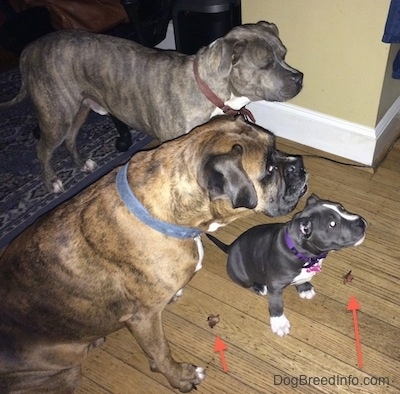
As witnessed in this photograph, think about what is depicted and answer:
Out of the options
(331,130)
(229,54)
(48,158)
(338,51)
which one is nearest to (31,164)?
(48,158)

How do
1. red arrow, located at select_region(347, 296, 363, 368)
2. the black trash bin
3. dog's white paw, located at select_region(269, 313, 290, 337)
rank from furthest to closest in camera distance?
the black trash bin < dog's white paw, located at select_region(269, 313, 290, 337) < red arrow, located at select_region(347, 296, 363, 368)

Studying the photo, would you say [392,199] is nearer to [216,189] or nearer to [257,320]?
[257,320]

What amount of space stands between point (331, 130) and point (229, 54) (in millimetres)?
1181

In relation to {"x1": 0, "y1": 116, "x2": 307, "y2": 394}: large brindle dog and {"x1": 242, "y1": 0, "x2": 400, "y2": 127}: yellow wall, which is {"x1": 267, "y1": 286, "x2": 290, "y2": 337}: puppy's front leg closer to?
{"x1": 0, "y1": 116, "x2": 307, "y2": 394}: large brindle dog

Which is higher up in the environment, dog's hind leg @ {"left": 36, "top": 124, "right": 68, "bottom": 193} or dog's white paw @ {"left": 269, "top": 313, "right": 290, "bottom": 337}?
dog's hind leg @ {"left": 36, "top": 124, "right": 68, "bottom": 193}

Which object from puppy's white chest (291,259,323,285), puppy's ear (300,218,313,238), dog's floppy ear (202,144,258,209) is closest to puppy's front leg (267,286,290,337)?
puppy's white chest (291,259,323,285)

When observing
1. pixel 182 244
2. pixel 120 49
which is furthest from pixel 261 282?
pixel 120 49

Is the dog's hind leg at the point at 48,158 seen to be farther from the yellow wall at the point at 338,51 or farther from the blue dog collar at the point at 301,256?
the blue dog collar at the point at 301,256

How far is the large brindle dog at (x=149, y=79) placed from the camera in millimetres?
2684

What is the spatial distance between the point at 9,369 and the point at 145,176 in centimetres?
96

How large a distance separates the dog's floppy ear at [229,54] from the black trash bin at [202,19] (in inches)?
27.8

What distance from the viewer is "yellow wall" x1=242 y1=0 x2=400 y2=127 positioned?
281 cm

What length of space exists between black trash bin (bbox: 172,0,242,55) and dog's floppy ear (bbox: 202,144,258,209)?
1.88 m

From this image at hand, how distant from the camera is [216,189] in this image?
1.68 meters
